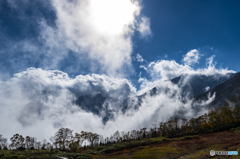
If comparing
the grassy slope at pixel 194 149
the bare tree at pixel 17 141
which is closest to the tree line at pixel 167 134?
the bare tree at pixel 17 141

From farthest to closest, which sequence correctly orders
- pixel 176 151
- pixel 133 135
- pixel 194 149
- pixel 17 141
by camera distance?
pixel 133 135 < pixel 17 141 < pixel 176 151 < pixel 194 149

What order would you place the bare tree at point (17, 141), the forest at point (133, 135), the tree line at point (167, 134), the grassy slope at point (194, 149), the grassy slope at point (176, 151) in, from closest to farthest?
the grassy slope at point (194, 149) → the grassy slope at point (176, 151) → the forest at point (133, 135) → the tree line at point (167, 134) → the bare tree at point (17, 141)

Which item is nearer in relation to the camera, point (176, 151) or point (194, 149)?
point (194, 149)

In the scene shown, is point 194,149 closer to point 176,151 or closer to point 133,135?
point 176,151

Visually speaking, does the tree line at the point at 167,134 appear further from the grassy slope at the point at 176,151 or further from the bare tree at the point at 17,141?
the grassy slope at the point at 176,151

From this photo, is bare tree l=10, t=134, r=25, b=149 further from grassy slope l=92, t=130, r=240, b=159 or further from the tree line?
grassy slope l=92, t=130, r=240, b=159

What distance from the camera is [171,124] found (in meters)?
120

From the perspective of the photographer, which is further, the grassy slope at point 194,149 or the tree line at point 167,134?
the tree line at point 167,134

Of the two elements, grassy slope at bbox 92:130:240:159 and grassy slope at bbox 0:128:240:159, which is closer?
grassy slope at bbox 92:130:240:159

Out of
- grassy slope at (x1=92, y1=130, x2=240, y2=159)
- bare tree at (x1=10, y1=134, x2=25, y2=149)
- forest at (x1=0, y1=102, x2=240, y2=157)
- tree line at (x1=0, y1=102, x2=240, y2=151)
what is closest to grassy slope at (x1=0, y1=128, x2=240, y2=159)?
grassy slope at (x1=92, y1=130, x2=240, y2=159)

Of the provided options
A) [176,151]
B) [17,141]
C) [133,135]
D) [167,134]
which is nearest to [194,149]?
[176,151]

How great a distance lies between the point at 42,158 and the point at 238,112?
358ft

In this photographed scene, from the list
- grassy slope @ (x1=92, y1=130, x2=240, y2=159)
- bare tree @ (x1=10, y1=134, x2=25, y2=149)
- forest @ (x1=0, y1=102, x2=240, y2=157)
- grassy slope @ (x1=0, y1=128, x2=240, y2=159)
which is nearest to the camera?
grassy slope @ (x1=92, y1=130, x2=240, y2=159)

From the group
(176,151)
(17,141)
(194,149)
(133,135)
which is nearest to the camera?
(194,149)
